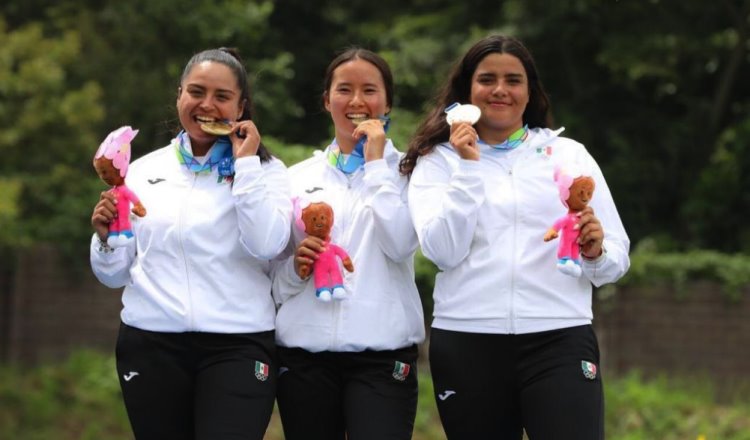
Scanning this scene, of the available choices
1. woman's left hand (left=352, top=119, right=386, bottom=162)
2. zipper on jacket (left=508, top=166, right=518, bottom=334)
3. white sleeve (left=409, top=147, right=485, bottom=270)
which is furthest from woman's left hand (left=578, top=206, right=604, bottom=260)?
woman's left hand (left=352, top=119, right=386, bottom=162)

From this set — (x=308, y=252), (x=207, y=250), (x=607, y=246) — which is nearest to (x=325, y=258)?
(x=308, y=252)

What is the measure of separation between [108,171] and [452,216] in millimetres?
1326

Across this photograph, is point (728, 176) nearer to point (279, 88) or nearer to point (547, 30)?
point (547, 30)

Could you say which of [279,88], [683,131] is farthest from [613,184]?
[279,88]

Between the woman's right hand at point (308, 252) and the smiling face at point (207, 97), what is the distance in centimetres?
58

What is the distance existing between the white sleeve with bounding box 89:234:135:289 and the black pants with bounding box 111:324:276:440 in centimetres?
26

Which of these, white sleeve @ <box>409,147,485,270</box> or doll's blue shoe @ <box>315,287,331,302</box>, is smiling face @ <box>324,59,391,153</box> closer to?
white sleeve @ <box>409,147,485,270</box>

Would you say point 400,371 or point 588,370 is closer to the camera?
point 588,370

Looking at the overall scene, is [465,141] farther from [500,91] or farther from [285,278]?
[285,278]

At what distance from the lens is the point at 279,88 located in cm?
1198

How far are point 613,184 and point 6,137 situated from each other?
6205mm

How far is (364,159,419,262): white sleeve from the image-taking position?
4.41 metres

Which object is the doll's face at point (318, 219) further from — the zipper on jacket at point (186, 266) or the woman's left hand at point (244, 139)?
the zipper on jacket at point (186, 266)

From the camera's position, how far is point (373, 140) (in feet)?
14.7
